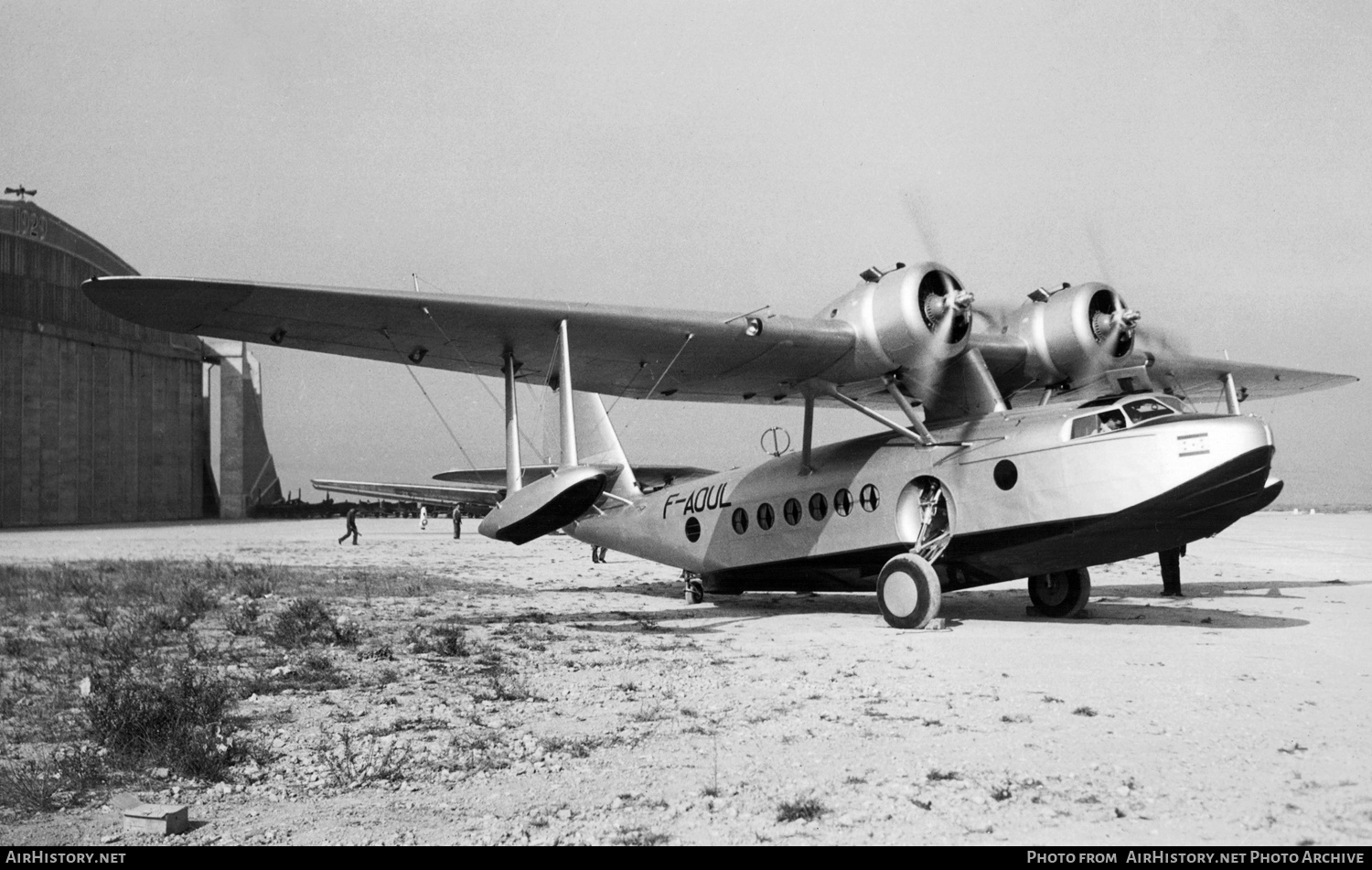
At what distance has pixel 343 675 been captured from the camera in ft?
25.7

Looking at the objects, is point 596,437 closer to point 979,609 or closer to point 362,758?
point 979,609

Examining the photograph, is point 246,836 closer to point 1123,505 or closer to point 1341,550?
point 1123,505

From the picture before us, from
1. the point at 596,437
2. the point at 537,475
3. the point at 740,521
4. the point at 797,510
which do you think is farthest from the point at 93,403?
the point at 797,510

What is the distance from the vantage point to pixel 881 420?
11977 millimetres

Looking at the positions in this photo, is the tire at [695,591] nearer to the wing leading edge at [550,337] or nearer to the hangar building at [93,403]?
the wing leading edge at [550,337]

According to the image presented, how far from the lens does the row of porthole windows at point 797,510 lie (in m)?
12.1

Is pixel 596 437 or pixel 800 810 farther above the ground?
pixel 596 437

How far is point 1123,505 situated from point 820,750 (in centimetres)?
570

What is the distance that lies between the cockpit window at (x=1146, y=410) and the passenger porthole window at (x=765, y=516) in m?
4.92

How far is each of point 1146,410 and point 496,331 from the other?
714 centimetres

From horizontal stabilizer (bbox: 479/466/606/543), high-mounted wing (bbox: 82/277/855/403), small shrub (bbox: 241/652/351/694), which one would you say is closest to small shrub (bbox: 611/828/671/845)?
small shrub (bbox: 241/652/351/694)

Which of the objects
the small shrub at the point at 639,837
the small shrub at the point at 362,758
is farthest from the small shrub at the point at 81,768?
the small shrub at the point at 639,837

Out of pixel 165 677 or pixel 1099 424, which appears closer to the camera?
pixel 165 677
